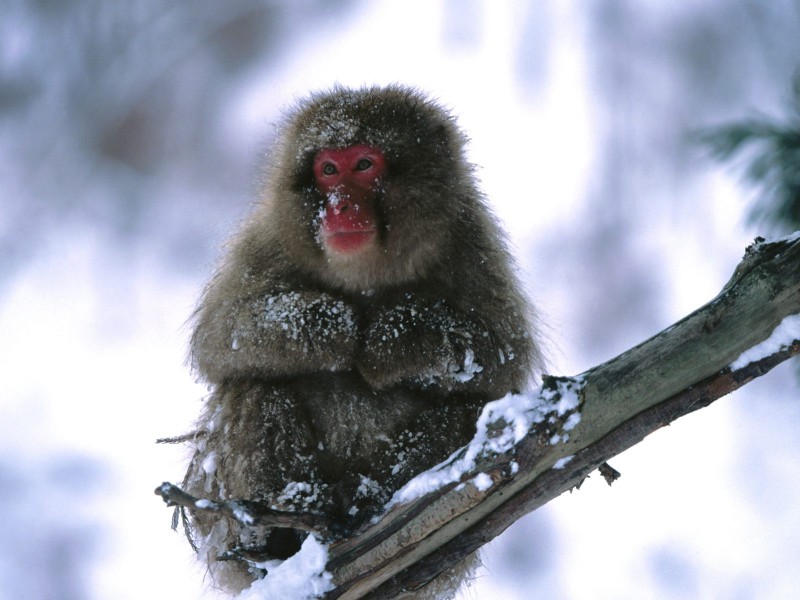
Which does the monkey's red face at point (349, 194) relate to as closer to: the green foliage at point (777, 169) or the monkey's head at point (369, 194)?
the monkey's head at point (369, 194)

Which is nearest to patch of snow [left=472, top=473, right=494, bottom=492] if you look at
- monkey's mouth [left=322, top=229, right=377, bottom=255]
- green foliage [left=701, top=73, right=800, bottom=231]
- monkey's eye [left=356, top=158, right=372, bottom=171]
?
monkey's mouth [left=322, top=229, right=377, bottom=255]

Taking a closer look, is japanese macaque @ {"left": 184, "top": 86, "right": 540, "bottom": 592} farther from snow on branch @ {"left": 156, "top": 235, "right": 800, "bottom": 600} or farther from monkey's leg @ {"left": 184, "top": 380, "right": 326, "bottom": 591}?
snow on branch @ {"left": 156, "top": 235, "right": 800, "bottom": 600}

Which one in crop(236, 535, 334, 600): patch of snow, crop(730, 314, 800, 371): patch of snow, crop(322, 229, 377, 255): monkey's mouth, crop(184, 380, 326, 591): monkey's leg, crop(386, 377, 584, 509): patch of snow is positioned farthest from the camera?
crop(322, 229, 377, 255): monkey's mouth

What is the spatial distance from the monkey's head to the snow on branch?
41.7 inches

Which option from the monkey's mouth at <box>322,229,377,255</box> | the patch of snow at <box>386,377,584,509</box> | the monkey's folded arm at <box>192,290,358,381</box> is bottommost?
the patch of snow at <box>386,377,584,509</box>

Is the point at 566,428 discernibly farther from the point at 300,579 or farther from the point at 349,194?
the point at 349,194

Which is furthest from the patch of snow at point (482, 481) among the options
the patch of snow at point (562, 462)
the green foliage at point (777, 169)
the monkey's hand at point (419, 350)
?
the green foliage at point (777, 169)

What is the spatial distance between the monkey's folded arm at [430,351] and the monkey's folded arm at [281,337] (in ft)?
0.36

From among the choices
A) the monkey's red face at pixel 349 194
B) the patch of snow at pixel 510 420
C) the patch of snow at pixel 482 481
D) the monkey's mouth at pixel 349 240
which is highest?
the monkey's red face at pixel 349 194

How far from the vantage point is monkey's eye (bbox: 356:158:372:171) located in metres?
3.61

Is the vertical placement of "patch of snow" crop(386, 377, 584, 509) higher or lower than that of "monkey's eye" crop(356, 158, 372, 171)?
lower

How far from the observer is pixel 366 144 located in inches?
142

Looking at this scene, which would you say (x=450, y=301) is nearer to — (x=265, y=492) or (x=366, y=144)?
(x=366, y=144)

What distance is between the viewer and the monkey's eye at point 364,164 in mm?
3609
